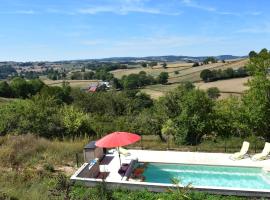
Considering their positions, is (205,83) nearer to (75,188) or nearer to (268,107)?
(268,107)

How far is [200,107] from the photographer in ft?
69.2

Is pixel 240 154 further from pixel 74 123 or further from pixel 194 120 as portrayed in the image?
pixel 74 123

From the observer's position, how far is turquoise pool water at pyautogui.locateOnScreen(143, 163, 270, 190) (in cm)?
1415

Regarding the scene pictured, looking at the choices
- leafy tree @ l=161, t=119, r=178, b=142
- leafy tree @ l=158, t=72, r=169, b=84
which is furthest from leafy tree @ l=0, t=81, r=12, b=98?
leafy tree @ l=161, t=119, r=178, b=142

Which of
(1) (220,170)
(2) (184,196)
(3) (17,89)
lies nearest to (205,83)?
(3) (17,89)

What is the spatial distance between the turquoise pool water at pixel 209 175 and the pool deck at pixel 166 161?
261 millimetres

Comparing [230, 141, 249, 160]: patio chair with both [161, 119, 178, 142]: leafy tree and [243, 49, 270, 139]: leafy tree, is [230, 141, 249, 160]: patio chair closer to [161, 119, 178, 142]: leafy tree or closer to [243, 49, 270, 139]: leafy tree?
[243, 49, 270, 139]: leafy tree

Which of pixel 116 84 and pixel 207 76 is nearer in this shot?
pixel 207 76

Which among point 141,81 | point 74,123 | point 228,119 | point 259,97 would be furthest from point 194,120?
point 141,81

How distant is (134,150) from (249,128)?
615 centimetres

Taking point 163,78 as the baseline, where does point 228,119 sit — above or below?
above

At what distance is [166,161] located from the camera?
16.5 meters

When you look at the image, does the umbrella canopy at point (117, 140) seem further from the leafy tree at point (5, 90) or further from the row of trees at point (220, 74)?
the leafy tree at point (5, 90)

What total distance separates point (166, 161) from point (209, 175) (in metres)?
2.18
